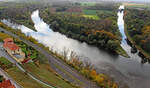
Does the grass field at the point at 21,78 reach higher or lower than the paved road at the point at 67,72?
higher

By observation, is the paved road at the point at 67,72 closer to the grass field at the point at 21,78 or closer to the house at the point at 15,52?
the house at the point at 15,52

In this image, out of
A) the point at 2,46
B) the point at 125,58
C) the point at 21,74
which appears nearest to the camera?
the point at 21,74

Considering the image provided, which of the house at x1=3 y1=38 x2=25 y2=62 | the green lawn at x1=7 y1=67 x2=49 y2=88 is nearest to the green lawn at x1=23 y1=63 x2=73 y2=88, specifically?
the green lawn at x1=7 y1=67 x2=49 y2=88

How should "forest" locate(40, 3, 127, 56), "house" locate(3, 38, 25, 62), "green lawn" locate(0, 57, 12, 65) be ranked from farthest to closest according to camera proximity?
1. "forest" locate(40, 3, 127, 56)
2. "house" locate(3, 38, 25, 62)
3. "green lawn" locate(0, 57, 12, 65)

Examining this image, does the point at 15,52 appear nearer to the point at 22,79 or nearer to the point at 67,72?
the point at 22,79

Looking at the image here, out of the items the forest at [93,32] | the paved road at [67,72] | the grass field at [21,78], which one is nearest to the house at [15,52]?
the grass field at [21,78]

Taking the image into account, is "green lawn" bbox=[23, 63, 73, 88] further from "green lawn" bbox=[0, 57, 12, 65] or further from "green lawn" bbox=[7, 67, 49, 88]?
"green lawn" bbox=[0, 57, 12, 65]

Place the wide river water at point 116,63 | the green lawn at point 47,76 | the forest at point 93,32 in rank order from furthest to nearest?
the forest at point 93,32, the wide river water at point 116,63, the green lawn at point 47,76

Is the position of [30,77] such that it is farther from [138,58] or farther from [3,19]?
[3,19]

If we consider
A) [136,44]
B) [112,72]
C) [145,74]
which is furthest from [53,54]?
[136,44]

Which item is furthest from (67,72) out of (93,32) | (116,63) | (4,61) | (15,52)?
(93,32)

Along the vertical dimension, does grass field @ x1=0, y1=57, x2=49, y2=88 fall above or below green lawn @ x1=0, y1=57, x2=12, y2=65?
below
